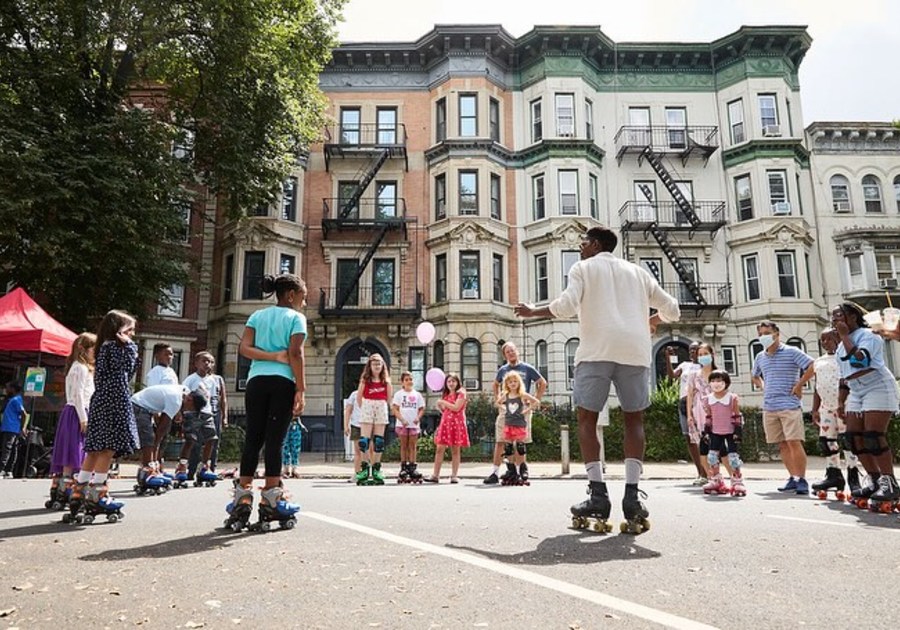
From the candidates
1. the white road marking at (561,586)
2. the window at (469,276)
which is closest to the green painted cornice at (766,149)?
the window at (469,276)

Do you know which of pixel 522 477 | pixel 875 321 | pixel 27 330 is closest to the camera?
pixel 875 321

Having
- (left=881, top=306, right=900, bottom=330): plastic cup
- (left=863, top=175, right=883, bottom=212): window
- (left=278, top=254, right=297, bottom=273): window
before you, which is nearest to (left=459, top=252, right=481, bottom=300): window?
(left=278, top=254, right=297, bottom=273): window

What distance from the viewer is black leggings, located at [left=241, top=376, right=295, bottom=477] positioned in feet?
16.1

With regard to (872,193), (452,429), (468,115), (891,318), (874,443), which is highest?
(468,115)

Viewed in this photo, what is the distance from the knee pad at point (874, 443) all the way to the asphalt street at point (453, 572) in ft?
2.67

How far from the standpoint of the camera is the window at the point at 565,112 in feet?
91.8

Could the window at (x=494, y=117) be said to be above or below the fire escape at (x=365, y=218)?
above

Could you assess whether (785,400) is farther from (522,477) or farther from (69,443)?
(69,443)

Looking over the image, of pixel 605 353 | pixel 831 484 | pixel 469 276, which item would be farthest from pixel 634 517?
pixel 469 276

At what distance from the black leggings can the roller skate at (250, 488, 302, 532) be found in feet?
0.52

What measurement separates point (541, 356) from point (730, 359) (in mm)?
8305

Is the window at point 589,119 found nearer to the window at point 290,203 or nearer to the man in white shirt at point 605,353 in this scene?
the window at point 290,203

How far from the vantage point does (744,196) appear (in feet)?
92.6

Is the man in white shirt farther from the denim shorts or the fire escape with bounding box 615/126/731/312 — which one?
the fire escape with bounding box 615/126/731/312
